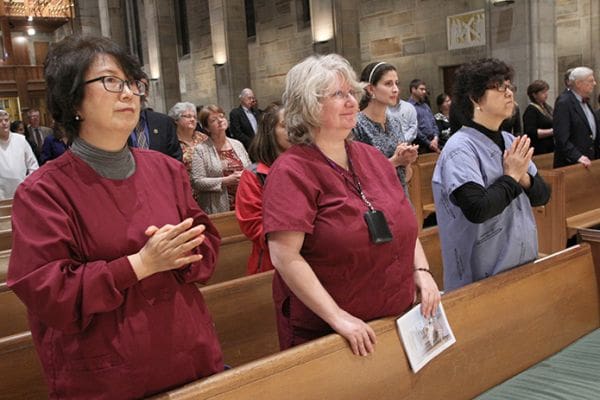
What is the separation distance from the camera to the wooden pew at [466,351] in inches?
64.9

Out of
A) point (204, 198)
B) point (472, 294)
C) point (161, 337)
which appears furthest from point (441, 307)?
Result: point (204, 198)

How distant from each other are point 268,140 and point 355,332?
1.23 metres

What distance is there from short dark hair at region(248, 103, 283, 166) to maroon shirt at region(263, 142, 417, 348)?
779mm

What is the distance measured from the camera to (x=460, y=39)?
10938 mm

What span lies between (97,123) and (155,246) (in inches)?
14.6

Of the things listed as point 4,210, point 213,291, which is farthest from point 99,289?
point 4,210

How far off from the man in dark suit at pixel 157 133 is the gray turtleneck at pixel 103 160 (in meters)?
2.66

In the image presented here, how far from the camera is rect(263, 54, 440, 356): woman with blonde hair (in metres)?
1.80

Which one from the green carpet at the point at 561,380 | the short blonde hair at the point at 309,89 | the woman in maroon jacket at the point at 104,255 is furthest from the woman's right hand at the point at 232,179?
the woman in maroon jacket at the point at 104,255

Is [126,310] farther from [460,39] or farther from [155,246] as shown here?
[460,39]

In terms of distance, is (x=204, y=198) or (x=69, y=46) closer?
(x=69, y=46)

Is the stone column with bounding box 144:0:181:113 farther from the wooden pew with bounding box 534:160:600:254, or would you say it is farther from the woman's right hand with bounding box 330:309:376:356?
the woman's right hand with bounding box 330:309:376:356

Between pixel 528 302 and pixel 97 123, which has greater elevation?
pixel 97 123

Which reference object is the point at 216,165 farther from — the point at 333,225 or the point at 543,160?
the point at 543,160
